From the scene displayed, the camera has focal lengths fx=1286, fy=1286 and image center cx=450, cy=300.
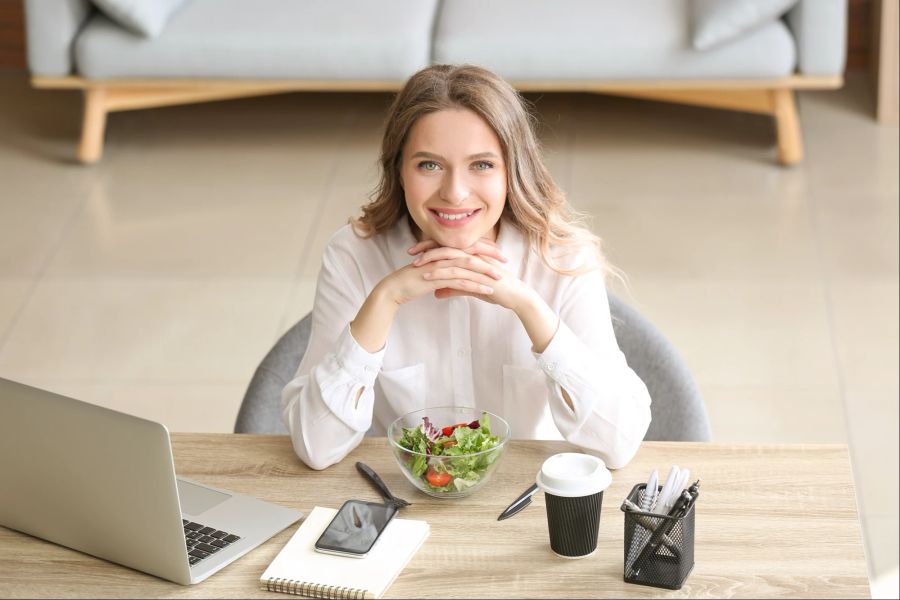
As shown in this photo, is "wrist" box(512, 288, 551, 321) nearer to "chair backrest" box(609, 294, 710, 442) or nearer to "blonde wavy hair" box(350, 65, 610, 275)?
"blonde wavy hair" box(350, 65, 610, 275)

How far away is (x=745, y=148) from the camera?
4.55 metres

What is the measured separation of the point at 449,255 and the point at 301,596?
0.58 m

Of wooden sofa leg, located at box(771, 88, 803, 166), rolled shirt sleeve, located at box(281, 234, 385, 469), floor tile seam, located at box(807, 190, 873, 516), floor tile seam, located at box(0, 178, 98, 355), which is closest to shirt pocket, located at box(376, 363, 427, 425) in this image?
rolled shirt sleeve, located at box(281, 234, 385, 469)

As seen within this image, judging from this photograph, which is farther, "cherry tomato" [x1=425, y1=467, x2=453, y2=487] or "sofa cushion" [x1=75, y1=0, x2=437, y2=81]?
"sofa cushion" [x1=75, y1=0, x2=437, y2=81]

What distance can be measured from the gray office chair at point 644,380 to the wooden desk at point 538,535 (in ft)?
0.83

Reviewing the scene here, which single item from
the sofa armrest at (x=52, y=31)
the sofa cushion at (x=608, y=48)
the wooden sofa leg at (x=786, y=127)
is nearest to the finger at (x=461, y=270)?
the sofa cushion at (x=608, y=48)

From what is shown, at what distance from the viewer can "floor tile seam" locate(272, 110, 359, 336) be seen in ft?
11.8

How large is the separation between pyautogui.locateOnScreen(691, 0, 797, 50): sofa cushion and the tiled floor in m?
0.46

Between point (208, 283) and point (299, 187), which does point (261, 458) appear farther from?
point (299, 187)

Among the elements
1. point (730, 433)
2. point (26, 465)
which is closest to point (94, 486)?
point (26, 465)

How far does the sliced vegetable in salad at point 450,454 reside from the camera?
5.29ft

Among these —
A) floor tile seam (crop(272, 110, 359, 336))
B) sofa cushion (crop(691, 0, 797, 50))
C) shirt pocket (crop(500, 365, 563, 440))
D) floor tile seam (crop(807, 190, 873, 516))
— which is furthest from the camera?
sofa cushion (crop(691, 0, 797, 50))

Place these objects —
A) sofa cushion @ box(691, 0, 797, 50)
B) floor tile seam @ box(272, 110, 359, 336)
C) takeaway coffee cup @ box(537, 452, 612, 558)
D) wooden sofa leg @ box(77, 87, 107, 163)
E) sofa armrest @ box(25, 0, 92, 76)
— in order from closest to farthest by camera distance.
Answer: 1. takeaway coffee cup @ box(537, 452, 612, 558)
2. floor tile seam @ box(272, 110, 359, 336)
3. sofa cushion @ box(691, 0, 797, 50)
4. sofa armrest @ box(25, 0, 92, 76)
5. wooden sofa leg @ box(77, 87, 107, 163)

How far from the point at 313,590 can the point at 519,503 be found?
11.6 inches
